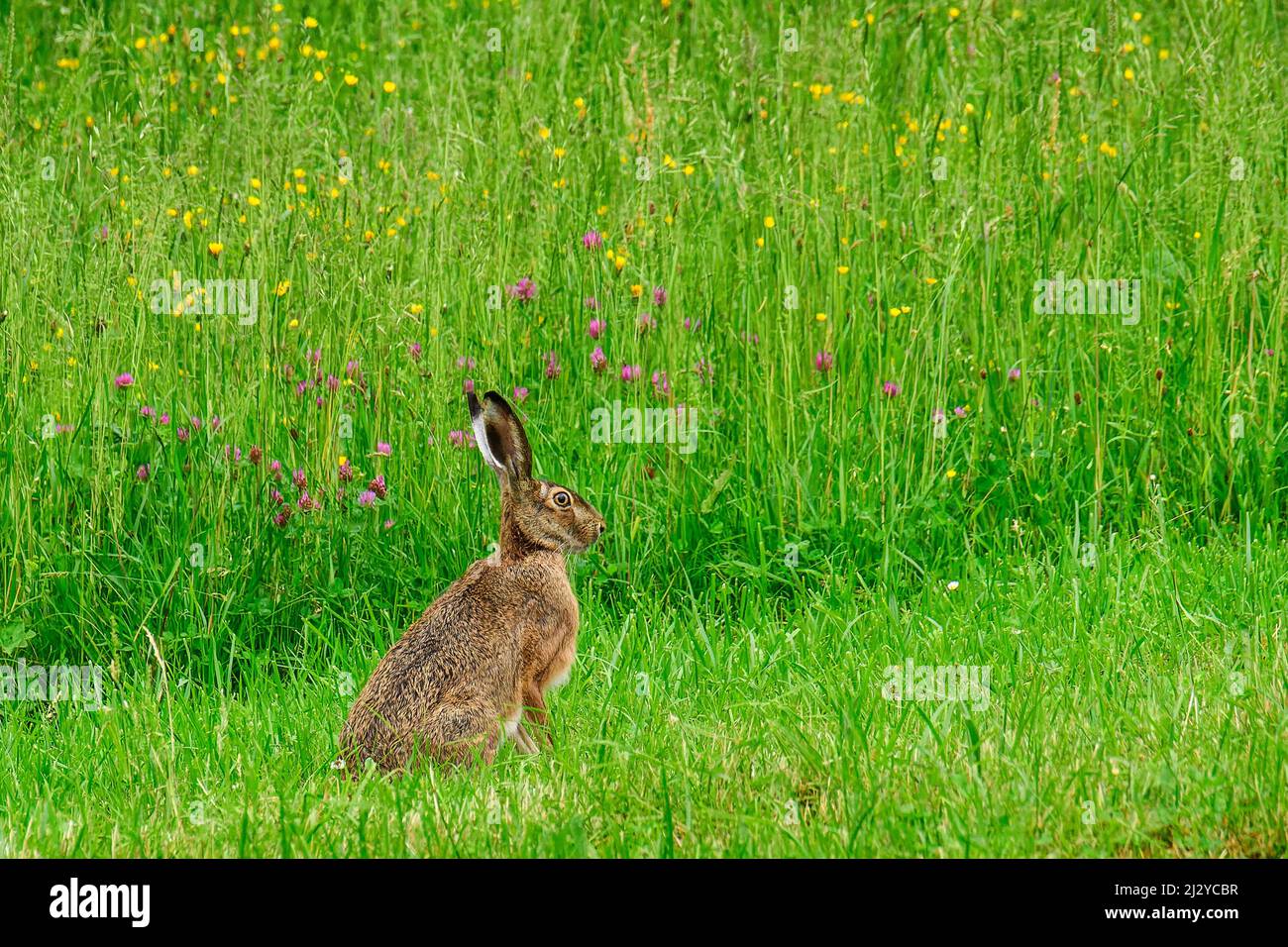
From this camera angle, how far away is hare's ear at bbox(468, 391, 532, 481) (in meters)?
5.00

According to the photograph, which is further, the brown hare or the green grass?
the brown hare

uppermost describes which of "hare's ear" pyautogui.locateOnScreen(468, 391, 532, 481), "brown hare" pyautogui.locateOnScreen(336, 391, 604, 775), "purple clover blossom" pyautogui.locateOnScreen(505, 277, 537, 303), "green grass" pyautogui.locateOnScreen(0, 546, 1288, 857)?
"purple clover blossom" pyautogui.locateOnScreen(505, 277, 537, 303)

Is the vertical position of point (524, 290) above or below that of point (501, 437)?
above

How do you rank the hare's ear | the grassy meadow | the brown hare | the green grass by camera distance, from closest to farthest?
the green grass → the grassy meadow → the brown hare → the hare's ear

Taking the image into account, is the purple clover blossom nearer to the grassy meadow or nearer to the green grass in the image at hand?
the grassy meadow

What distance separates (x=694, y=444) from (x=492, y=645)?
6.06 feet

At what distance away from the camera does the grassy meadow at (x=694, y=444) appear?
4.28m

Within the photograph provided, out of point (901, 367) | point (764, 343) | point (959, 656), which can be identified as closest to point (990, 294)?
point (901, 367)

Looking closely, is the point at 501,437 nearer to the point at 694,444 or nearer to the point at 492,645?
the point at 492,645

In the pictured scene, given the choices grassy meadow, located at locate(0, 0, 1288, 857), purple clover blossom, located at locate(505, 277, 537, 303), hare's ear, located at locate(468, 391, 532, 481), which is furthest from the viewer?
purple clover blossom, located at locate(505, 277, 537, 303)

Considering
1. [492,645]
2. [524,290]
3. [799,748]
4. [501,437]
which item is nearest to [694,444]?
[524,290]

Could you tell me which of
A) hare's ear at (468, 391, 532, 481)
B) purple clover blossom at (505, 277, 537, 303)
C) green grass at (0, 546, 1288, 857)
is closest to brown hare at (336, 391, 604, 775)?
hare's ear at (468, 391, 532, 481)

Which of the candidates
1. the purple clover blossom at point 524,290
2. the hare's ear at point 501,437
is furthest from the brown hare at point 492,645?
the purple clover blossom at point 524,290

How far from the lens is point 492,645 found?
4.76 m
